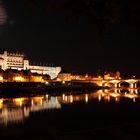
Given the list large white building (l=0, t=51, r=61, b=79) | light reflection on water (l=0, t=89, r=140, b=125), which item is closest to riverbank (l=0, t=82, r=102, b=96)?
light reflection on water (l=0, t=89, r=140, b=125)

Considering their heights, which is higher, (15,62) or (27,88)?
(15,62)

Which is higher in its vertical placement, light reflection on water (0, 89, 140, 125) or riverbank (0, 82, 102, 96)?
riverbank (0, 82, 102, 96)

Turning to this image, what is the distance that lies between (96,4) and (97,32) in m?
0.48

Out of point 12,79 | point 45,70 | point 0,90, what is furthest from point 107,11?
point 45,70

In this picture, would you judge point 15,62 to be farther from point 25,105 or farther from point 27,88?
point 25,105

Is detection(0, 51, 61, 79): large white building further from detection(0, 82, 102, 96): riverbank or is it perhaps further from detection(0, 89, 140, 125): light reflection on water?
detection(0, 89, 140, 125): light reflection on water

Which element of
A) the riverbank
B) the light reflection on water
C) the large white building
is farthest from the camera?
the large white building

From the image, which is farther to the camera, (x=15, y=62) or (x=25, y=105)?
(x=15, y=62)

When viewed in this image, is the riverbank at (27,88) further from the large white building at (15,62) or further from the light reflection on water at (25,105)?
the large white building at (15,62)

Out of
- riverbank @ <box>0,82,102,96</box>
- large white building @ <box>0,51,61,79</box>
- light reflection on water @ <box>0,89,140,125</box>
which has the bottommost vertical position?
Result: light reflection on water @ <box>0,89,140,125</box>

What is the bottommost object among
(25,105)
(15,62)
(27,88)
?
(25,105)

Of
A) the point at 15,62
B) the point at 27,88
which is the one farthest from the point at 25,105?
the point at 15,62

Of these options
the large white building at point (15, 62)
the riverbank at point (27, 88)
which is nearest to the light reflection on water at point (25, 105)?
the riverbank at point (27, 88)

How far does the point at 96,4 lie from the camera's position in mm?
4883
